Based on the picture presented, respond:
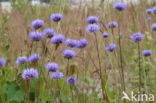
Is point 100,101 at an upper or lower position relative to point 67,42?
lower

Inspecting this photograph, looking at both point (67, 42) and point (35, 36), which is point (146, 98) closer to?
point (67, 42)

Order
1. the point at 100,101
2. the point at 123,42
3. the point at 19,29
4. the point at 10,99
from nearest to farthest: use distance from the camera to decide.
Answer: the point at 10,99, the point at 100,101, the point at 123,42, the point at 19,29

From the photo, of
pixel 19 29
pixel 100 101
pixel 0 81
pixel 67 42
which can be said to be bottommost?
pixel 100 101

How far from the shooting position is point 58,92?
1.61m

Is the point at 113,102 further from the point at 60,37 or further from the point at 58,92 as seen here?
the point at 60,37

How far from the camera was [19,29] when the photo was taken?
4.10 meters

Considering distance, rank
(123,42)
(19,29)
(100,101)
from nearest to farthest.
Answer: (100,101) < (123,42) < (19,29)

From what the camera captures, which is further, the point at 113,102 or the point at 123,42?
the point at 123,42

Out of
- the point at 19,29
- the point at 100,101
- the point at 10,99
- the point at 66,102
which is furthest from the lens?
the point at 19,29

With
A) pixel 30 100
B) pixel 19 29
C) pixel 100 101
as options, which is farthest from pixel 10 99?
pixel 19 29

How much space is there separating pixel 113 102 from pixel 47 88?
0.98 ft

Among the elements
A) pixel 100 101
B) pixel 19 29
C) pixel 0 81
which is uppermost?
pixel 19 29

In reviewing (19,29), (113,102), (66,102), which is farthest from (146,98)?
(19,29)

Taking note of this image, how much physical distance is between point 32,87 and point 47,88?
0.42 feet
